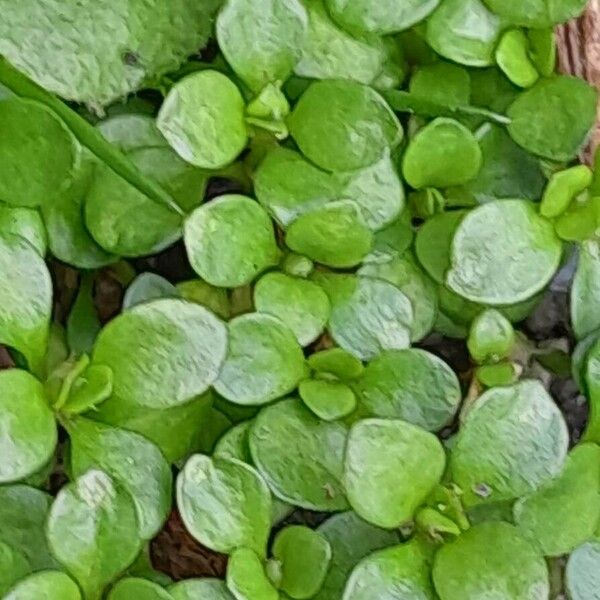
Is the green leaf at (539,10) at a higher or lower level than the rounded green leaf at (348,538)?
higher

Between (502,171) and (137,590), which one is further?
(502,171)

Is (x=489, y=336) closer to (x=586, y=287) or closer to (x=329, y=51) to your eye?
(x=586, y=287)

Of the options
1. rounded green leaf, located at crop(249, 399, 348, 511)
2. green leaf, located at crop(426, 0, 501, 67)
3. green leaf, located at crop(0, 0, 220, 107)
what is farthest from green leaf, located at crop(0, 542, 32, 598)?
green leaf, located at crop(426, 0, 501, 67)

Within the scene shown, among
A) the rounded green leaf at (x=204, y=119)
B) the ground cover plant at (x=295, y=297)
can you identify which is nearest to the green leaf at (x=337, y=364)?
the ground cover plant at (x=295, y=297)

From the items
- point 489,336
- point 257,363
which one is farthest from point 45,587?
point 489,336

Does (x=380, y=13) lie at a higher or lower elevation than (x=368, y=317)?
higher

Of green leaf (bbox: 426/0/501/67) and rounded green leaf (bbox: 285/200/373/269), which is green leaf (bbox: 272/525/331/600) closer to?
rounded green leaf (bbox: 285/200/373/269)

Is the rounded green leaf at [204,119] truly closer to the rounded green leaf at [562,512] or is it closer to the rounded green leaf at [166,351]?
the rounded green leaf at [166,351]
